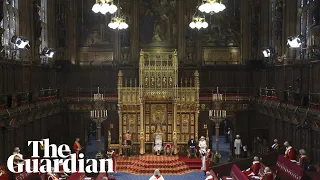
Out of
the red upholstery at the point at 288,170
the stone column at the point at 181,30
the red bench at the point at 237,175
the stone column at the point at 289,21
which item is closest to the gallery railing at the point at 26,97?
the stone column at the point at 181,30

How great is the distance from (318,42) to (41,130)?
Result: 50.4ft

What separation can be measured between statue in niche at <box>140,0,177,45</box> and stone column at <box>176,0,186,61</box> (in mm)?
522

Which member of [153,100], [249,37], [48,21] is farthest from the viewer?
[249,37]

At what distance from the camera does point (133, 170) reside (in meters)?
23.2

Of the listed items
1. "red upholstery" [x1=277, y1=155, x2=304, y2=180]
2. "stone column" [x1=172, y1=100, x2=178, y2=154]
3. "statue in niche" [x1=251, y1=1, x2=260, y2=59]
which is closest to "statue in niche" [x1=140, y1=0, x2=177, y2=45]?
"statue in niche" [x1=251, y1=1, x2=260, y2=59]

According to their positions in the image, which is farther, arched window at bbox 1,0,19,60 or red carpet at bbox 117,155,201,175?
red carpet at bbox 117,155,201,175

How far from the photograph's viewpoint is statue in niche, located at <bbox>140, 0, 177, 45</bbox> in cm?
3192

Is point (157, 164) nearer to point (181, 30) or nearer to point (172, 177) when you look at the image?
point (172, 177)

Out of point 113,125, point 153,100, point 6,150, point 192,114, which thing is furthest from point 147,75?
point 6,150

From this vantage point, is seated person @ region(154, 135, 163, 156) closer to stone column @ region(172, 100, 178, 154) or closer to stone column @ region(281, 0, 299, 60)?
stone column @ region(172, 100, 178, 154)

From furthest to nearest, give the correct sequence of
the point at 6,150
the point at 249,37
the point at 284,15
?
1. the point at 249,37
2. the point at 284,15
3. the point at 6,150

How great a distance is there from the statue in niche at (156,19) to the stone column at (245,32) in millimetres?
5060

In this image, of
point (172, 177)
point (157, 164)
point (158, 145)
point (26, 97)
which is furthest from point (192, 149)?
point (26, 97)

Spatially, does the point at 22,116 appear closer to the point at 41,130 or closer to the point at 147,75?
the point at 41,130
